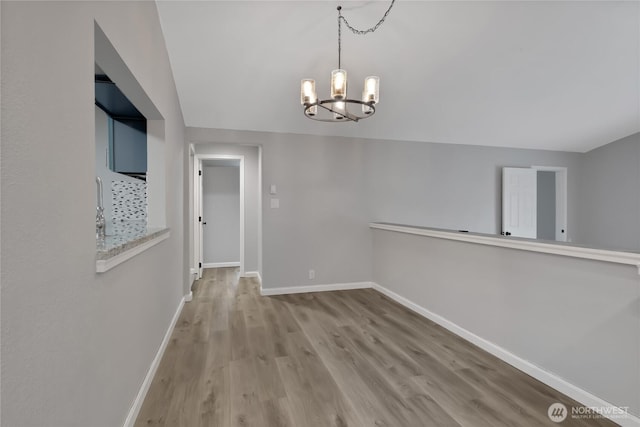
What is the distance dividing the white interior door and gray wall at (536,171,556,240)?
85.7 inches

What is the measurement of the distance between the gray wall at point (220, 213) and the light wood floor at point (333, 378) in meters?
2.77

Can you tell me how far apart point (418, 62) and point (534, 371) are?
2994mm

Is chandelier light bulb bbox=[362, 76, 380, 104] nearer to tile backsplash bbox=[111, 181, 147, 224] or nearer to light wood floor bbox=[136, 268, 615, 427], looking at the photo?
light wood floor bbox=[136, 268, 615, 427]

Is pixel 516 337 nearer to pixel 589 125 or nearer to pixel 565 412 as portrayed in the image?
pixel 565 412

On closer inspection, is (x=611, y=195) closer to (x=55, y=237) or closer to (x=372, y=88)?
(x=372, y=88)

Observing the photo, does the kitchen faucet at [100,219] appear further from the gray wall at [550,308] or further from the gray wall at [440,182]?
the gray wall at [440,182]

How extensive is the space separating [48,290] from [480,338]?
288 cm

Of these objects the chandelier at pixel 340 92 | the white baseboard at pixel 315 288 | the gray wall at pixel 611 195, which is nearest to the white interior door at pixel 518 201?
the gray wall at pixel 611 195

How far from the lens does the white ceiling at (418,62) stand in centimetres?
263

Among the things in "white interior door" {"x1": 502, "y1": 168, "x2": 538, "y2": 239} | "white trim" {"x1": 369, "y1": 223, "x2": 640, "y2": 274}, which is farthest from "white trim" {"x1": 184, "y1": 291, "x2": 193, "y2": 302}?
"white interior door" {"x1": 502, "y1": 168, "x2": 538, "y2": 239}

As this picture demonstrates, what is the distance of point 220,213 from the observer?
6.02 m

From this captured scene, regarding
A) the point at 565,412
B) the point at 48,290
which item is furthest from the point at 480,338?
the point at 48,290

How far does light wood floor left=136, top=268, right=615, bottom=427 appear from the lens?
1737mm

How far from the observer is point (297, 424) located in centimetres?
168
